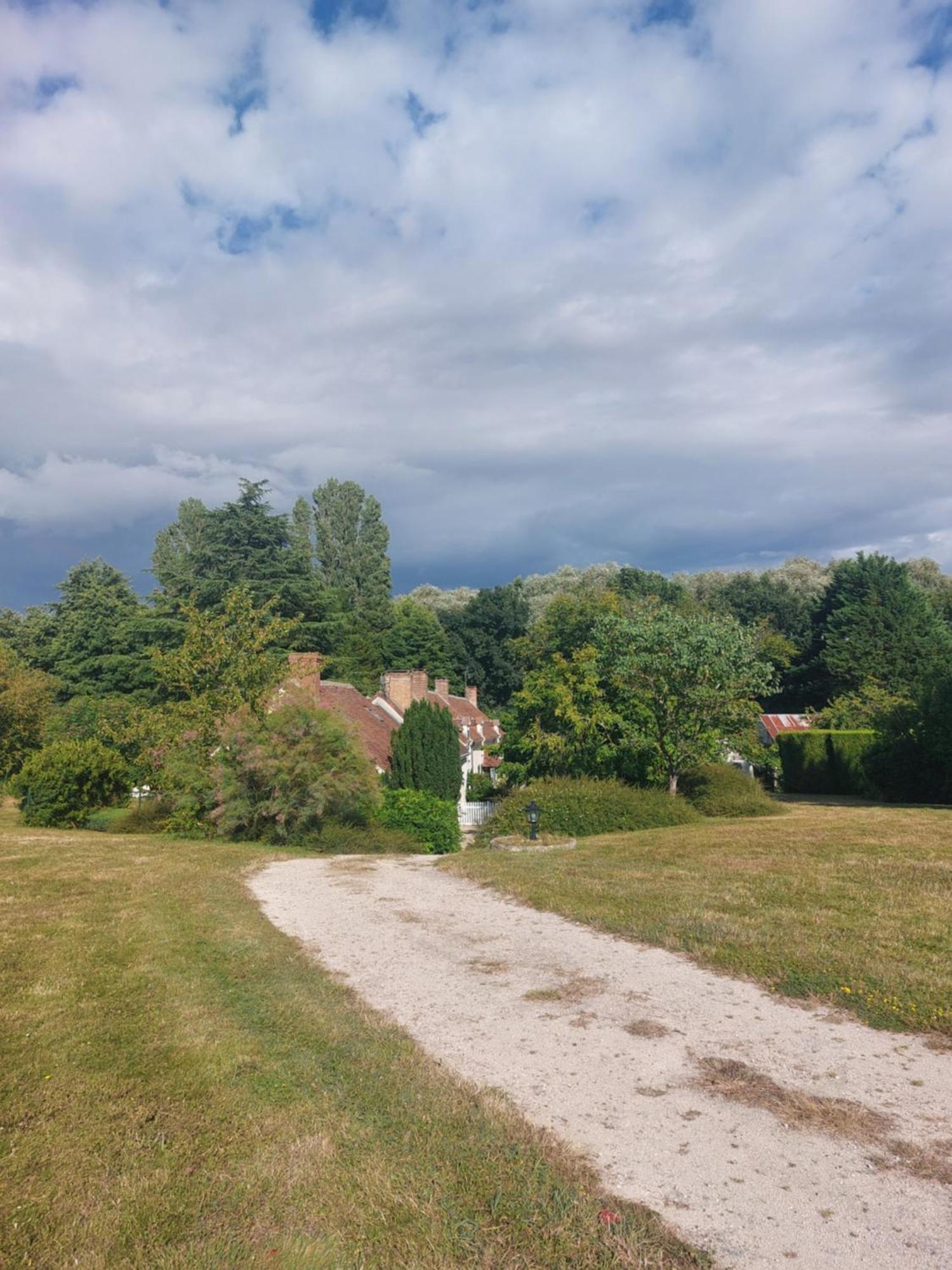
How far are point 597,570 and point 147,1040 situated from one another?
86.2 meters

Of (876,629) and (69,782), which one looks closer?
(69,782)

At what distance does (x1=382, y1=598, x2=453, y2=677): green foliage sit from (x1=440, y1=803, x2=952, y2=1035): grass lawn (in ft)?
157

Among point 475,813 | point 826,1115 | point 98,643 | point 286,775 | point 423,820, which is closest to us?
point 826,1115

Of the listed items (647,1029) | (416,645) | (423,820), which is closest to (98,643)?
(416,645)

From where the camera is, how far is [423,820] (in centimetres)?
2223

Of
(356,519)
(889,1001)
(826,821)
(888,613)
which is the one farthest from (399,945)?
(356,519)

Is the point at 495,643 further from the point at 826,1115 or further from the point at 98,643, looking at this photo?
the point at 826,1115

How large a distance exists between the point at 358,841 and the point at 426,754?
979 centimetres

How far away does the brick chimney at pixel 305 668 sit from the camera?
24516 mm

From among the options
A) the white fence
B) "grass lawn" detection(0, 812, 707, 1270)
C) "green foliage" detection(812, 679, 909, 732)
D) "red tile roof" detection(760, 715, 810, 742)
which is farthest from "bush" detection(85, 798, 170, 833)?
"red tile roof" detection(760, 715, 810, 742)

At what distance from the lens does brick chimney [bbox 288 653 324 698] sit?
24.5 meters

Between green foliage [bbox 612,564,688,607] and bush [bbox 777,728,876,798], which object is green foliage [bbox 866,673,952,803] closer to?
bush [bbox 777,728,876,798]

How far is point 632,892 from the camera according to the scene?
1109 cm

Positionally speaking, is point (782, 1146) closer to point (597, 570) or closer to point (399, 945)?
point (399, 945)
